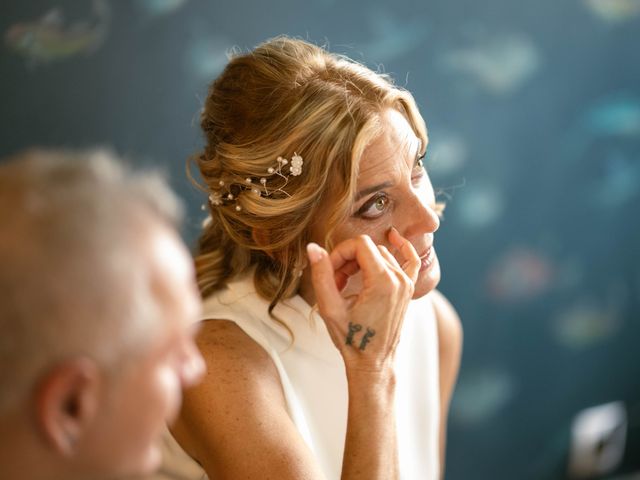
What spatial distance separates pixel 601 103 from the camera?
6.28 ft

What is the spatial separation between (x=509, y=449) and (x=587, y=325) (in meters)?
0.41

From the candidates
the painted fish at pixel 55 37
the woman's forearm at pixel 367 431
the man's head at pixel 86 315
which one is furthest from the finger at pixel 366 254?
the painted fish at pixel 55 37

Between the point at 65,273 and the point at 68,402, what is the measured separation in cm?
10

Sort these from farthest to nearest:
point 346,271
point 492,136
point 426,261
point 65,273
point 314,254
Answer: point 492,136 < point 426,261 < point 346,271 < point 314,254 < point 65,273

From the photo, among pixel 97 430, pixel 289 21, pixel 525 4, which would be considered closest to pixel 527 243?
pixel 525 4

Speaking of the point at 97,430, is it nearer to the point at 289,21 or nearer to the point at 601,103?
the point at 289,21

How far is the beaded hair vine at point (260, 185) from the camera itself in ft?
4.00

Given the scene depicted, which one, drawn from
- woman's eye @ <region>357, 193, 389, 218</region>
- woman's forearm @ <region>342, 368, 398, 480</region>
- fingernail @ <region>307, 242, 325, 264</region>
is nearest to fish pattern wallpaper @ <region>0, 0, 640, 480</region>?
woman's eye @ <region>357, 193, 389, 218</region>

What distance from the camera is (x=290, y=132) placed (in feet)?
3.98

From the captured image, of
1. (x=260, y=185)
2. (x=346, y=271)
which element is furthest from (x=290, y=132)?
(x=346, y=271)

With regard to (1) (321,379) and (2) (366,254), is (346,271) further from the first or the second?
(1) (321,379)

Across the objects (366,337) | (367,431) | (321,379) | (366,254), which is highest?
(366,254)

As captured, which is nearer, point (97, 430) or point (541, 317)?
point (97, 430)

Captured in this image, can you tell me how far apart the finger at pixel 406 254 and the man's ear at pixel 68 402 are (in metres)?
0.68
